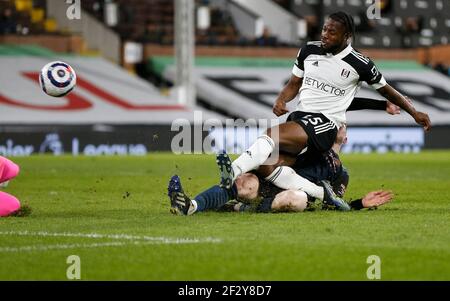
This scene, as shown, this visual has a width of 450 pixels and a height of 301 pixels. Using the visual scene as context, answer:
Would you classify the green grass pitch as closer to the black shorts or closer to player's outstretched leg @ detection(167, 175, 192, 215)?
player's outstretched leg @ detection(167, 175, 192, 215)

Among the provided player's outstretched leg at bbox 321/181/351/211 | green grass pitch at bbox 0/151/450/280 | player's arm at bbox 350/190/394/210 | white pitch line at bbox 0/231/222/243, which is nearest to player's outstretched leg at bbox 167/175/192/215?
green grass pitch at bbox 0/151/450/280

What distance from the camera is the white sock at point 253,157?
9.47 meters

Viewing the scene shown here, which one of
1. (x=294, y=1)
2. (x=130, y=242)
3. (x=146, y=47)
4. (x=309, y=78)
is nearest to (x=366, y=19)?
(x=294, y=1)

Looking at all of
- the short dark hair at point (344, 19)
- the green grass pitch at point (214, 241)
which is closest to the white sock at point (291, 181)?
the green grass pitch at point (214, 241)

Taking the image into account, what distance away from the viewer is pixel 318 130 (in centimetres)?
980

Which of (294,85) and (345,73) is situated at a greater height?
(345,73)

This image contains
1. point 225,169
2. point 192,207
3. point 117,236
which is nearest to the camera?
point 117,236

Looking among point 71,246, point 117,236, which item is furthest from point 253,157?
point 71,246

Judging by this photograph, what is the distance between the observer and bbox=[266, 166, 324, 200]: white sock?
9797 millimetres

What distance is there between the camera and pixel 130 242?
7.65 metres

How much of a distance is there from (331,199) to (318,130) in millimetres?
741

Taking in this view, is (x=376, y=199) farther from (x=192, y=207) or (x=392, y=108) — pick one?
(x=192, y=207)

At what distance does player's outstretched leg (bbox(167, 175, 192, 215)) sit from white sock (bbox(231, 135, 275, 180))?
0.51 metres

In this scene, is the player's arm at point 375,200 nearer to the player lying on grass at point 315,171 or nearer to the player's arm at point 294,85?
the player lying on grass at point 315,171
